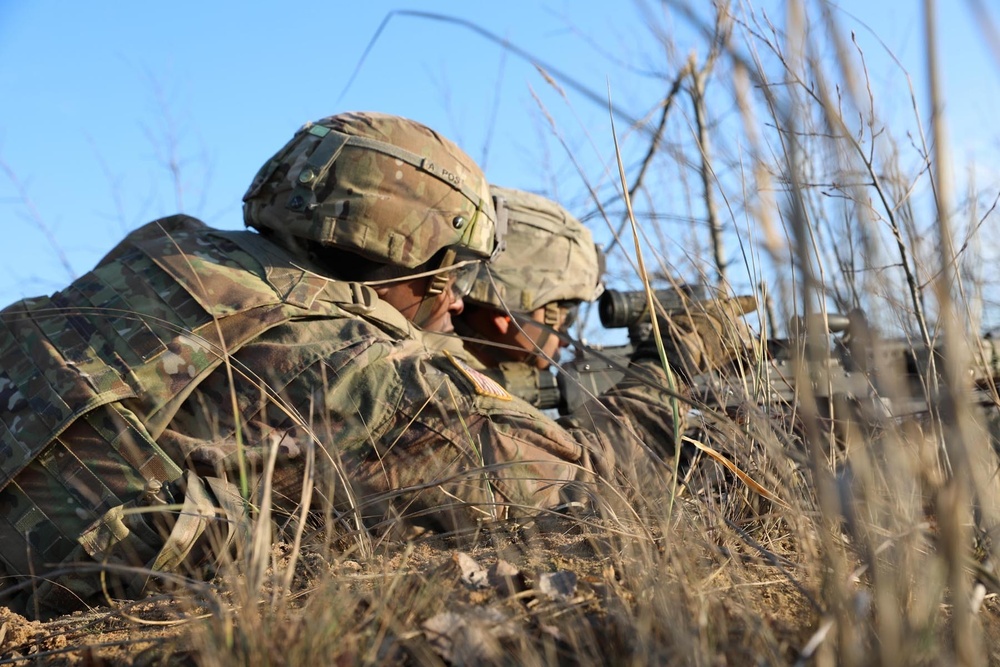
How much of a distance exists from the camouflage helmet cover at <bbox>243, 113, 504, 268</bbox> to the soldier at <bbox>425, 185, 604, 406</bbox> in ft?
3.44

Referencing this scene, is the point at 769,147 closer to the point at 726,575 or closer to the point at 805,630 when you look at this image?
the point at 726,575

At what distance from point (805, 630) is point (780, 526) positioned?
714 millimetres

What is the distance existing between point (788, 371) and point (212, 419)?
2.29m

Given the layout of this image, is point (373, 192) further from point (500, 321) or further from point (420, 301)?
point (500, 321)

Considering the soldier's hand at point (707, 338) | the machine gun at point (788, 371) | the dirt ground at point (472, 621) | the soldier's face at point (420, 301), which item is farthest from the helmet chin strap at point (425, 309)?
the dirt ground at point (472, 621)

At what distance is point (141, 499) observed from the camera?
207 cm

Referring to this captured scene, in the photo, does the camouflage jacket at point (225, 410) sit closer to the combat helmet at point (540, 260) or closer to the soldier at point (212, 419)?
the soldier at point (212, 419)

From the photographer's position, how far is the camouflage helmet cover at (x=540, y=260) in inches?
163

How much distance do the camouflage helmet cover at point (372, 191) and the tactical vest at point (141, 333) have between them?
0.18 meters

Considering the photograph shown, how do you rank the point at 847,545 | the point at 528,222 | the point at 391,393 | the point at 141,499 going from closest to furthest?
the point at 847,545
the point at 141,499
the point at 391,393
the point at 528,222

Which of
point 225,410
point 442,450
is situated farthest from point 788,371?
point 225,410

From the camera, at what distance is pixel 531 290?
416 centimetres

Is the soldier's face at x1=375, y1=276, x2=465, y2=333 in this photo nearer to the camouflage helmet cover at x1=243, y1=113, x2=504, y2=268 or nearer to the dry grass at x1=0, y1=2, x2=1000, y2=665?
the camouflage helmet cover at x1=243, y1=113, x2=504, y2=268

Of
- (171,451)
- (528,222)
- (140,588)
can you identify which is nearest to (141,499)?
(171,451)
